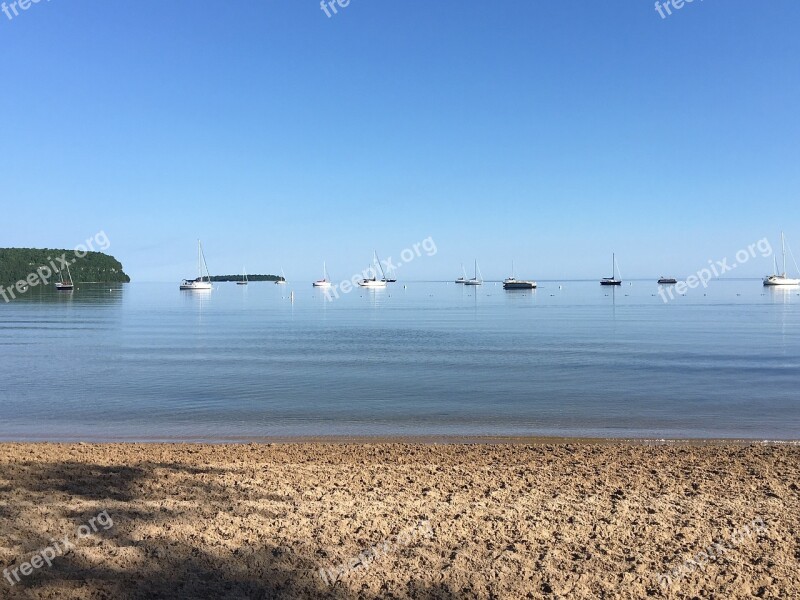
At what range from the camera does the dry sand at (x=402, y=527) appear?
582 centimetres

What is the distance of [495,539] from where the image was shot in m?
6.76

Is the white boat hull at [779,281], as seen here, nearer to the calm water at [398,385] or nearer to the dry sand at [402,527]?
the calm water at [398,385]

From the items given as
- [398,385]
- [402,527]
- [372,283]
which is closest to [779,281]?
[372,283]

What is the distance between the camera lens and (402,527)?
711 cm

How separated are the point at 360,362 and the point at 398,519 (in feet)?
70.2

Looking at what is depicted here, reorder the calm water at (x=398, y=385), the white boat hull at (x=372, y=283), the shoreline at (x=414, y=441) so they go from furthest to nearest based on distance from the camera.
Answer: the white boat hull at (x=372, y=283)
the calm water at (x=398, y=385)
the shoreline at (x=414, y=441)

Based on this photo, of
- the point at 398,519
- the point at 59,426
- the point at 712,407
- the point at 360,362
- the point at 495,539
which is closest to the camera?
the point at 495,539

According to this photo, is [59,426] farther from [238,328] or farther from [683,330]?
[683,330]

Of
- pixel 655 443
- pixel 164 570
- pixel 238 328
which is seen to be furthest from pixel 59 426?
pixel 238 328
